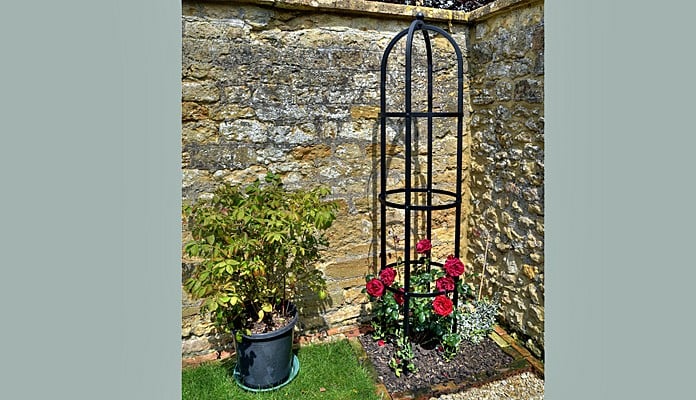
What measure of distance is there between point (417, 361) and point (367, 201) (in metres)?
1.07

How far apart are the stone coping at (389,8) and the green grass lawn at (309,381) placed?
2.12 meters

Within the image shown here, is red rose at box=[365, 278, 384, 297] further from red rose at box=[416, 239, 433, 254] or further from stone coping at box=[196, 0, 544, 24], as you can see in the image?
stone coping at box=[196, 0, 544, 24]

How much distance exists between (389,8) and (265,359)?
88.8 inches

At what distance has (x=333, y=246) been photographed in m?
3.00

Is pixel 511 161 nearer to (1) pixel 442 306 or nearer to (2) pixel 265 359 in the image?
(1) pixel 442 306

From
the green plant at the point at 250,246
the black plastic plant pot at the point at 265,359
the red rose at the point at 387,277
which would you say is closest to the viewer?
the green plant at the point at 250,246

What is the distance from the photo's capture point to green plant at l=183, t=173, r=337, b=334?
2.23 metres

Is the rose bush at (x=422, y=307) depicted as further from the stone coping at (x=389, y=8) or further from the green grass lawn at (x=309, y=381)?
the stone coping at (x=389, y=8)

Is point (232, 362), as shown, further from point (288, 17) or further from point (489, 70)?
point (489, 70)

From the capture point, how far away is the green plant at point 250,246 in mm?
2235

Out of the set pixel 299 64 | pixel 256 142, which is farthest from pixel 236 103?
pixel 299 64

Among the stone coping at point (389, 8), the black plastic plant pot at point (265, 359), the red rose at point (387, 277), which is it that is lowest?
the black plastic plant pot at point (265, 359)

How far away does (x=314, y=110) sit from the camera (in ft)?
9.23

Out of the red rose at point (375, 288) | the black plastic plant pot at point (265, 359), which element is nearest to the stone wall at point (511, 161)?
the red rose at point (375, 288)
